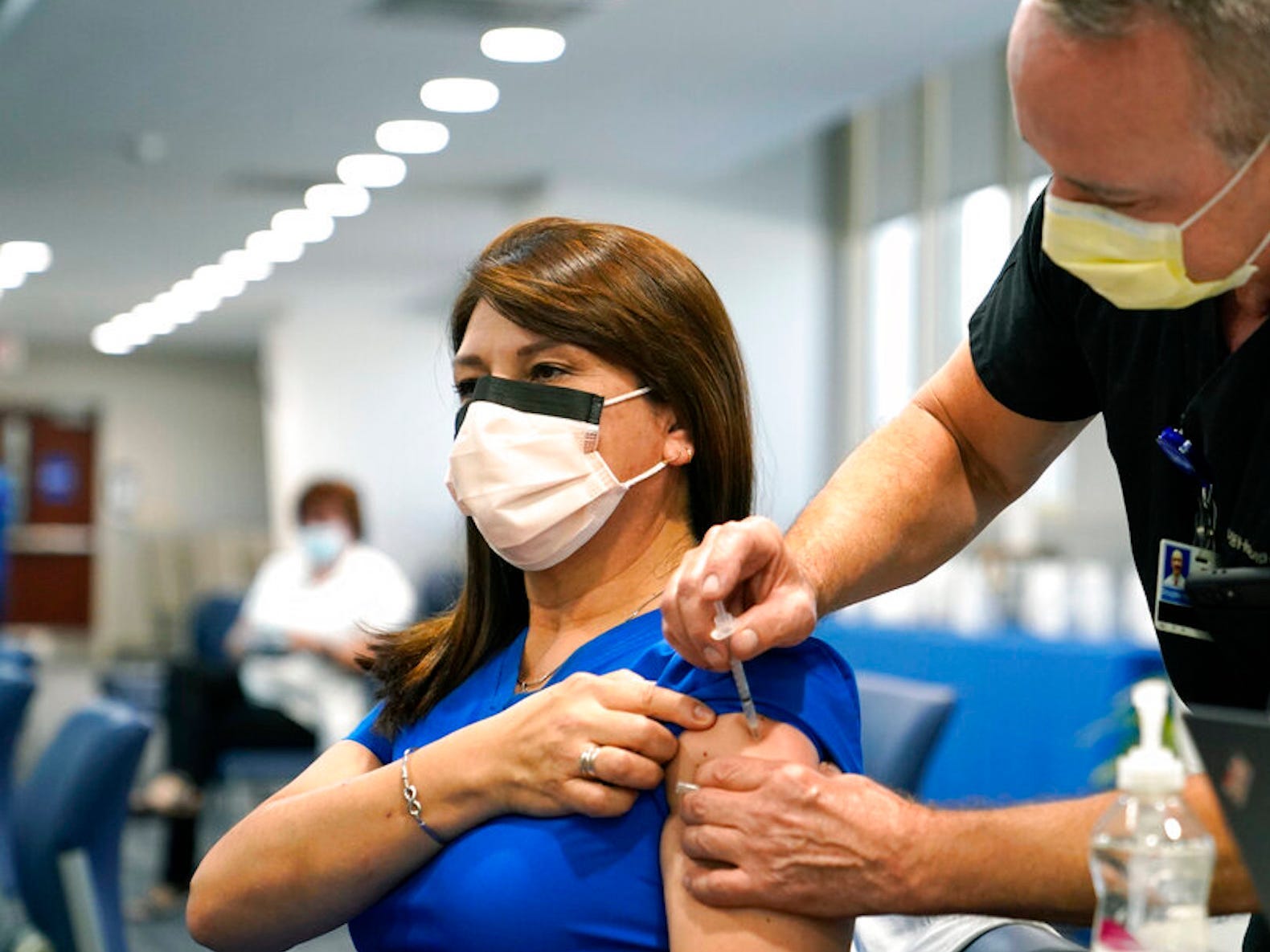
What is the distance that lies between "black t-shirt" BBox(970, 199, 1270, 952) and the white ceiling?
3378mm

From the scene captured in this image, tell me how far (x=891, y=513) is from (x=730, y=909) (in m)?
0.46

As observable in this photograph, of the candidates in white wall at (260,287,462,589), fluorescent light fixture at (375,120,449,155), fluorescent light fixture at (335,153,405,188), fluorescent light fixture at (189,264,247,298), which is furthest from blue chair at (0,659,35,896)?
white wall at (260,287,462,589)

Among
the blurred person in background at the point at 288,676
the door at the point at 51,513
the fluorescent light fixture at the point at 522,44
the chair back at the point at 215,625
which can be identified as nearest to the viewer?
the fluorescent light fixture at the point at 522,44

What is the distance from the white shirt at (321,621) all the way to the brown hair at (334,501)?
0.10 metres

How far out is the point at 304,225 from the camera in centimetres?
833

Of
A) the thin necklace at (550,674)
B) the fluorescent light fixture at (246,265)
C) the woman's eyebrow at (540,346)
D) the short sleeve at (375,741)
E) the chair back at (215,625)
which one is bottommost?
the chair back at (215,625)

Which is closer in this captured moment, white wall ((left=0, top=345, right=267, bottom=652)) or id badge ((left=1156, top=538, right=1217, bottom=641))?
id badge ((left=1156, top=538, right=1217, bottom=641))

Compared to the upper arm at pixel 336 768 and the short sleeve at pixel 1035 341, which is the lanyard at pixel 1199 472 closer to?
the short sleeve at pixel 1035 341

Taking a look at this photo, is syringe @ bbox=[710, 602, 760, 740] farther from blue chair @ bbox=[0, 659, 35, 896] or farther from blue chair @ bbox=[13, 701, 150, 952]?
blue chair @ bbox=[0, 659, 35, 896]

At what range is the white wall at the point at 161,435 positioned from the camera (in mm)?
15172

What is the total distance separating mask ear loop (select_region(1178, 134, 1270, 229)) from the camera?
1014 mm

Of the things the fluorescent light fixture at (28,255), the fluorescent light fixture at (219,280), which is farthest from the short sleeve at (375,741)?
the fluorescent light fixture at (219,280)

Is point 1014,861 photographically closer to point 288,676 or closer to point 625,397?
point 625,397

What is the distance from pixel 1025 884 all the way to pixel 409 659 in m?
0.77
